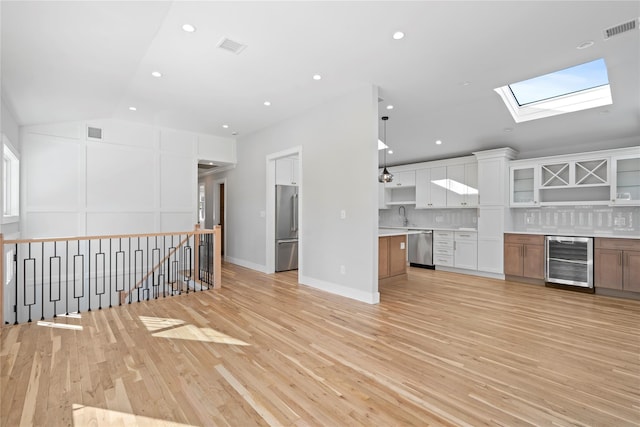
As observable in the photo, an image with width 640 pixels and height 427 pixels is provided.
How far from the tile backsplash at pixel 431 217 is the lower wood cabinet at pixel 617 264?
2.23m

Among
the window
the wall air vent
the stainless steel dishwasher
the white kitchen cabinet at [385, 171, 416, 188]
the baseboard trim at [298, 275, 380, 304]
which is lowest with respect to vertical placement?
the baseboard trim at [298, 275, 380, 304]

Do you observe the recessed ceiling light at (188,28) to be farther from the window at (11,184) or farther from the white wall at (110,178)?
the white wall at (110,178)

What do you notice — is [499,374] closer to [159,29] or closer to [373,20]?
[373,20]

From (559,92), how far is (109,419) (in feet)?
21.8

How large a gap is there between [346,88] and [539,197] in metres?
4.28

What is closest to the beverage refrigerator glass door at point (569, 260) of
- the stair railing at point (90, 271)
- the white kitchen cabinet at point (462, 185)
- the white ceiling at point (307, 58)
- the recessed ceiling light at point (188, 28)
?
the white kitchen cabinet at point (462, 185)

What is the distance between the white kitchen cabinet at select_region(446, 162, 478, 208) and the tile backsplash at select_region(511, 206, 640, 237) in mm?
829

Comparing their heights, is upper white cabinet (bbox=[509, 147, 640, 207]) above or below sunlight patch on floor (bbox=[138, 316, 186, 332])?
above

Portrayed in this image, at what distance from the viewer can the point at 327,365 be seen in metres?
2.45

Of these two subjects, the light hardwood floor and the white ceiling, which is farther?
the white ceiling

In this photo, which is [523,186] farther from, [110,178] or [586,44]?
[110,178]

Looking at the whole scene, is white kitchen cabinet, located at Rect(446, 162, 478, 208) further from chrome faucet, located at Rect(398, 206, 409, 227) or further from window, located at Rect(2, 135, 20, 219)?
window, located at Rect(2, 135, 20, 219)

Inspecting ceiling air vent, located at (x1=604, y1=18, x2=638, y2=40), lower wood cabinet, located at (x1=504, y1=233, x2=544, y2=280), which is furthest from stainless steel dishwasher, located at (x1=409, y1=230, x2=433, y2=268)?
ceiling air vent, located at (x1=604, y1=18, x2=638, y2=40)

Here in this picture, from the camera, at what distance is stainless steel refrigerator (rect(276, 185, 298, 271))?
20.3 ft
